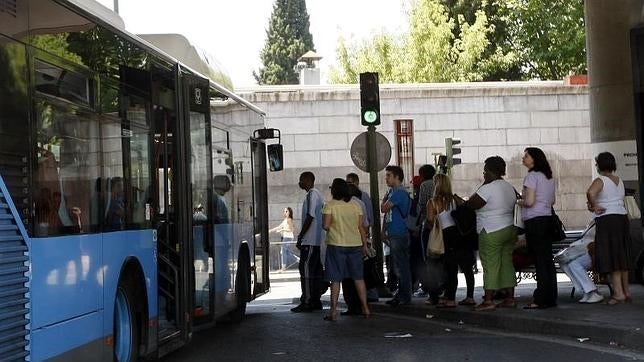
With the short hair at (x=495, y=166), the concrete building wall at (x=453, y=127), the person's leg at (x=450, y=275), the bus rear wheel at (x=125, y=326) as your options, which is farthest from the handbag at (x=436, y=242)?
the concrete building wall at (x=453, y=127)

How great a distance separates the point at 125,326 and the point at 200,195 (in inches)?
112

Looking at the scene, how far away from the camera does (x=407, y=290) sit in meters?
15.6

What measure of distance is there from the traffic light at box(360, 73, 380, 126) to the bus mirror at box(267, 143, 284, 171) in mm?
1526

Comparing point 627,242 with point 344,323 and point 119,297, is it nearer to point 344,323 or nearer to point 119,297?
point 344,323

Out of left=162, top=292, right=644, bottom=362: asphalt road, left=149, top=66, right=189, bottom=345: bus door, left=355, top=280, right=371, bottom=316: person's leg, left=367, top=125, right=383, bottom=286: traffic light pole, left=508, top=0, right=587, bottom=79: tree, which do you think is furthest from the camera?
left=508, top=0, right=587, bottom=79: tree

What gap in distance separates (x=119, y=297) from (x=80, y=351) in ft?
4.22

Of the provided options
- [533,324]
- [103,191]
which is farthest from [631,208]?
[103,191]

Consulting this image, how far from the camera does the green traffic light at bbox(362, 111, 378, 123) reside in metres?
17.7

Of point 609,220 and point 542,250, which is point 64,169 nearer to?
point 542,250

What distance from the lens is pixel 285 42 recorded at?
9888cm

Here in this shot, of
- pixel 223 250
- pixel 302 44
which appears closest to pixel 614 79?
pixel 223 250

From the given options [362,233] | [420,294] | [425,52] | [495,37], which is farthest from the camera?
[495,37]

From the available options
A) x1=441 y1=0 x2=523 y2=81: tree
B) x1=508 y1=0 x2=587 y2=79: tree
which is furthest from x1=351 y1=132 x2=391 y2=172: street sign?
x1=441 y1=0 x2=523 y2=81: tree

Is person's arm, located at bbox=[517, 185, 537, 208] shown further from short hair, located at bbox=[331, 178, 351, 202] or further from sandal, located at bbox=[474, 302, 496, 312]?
short hair, located at bbox=[331, 178, 351, 202]
